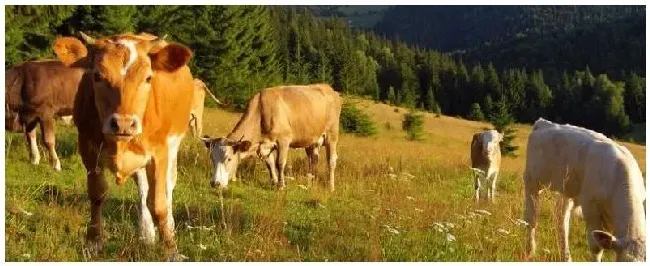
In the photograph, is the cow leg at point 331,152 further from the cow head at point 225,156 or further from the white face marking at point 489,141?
the white face marking at point 489,141

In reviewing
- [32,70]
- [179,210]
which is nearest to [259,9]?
[32,70]

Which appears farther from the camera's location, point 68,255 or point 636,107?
point 636,107

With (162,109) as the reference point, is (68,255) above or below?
below

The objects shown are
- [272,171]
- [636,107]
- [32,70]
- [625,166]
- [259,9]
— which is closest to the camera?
[625,166]

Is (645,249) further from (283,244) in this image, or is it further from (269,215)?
(269,215)

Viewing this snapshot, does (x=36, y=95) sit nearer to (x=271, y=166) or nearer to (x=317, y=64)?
(x=271, y=166)

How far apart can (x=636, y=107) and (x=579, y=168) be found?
10120cm

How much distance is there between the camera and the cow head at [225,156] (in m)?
11.5

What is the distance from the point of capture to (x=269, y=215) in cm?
889

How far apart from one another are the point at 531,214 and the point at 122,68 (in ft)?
16.0

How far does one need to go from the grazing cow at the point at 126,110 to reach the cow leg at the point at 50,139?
5711 millimetres

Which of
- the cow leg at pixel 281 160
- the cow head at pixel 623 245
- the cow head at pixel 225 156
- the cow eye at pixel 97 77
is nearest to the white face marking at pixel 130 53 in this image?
the cow eye at pixel 97 77

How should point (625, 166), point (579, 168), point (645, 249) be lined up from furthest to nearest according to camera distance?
point (579, 168) → point (625, 166) → point (645, 249)

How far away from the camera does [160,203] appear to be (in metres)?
6.48
